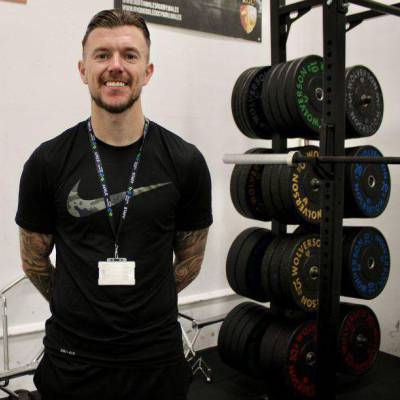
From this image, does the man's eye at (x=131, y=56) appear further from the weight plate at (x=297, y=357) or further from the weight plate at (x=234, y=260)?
the weight plate at (x=297, y=357)

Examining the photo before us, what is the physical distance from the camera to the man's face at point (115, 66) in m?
1.30

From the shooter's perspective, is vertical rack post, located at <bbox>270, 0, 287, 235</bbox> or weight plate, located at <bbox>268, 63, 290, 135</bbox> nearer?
weight plate, located at <bbox>268, 63, 290, 135</bbox>

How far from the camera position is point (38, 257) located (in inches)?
59.5

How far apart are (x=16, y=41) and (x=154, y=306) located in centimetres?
189

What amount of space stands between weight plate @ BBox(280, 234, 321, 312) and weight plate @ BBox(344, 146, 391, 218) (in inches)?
10.9

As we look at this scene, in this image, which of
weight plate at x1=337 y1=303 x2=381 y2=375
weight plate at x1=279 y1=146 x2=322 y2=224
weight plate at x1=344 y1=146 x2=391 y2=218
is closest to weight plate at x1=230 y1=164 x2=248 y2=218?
weight plate at x1=279 y1=146 x2=322 y2=224

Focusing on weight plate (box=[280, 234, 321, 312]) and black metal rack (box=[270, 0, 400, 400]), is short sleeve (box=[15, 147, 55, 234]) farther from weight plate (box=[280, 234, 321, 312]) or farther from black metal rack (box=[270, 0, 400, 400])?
weight plate (box=[280, 234, 321, 312])

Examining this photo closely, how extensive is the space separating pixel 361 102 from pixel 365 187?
1.45 ft

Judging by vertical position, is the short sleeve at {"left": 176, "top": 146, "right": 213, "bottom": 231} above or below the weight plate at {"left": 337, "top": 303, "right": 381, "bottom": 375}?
above

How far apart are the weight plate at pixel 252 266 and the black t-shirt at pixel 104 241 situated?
139 centimetres

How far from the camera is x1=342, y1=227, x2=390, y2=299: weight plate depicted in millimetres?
2576

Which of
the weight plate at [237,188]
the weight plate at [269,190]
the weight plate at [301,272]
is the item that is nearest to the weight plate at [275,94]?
the weight plate at [269,190]

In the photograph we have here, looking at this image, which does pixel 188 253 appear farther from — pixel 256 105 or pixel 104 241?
pixel 256 105

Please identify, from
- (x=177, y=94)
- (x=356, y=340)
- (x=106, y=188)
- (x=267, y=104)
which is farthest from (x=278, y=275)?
(x=106, y=188)
